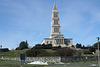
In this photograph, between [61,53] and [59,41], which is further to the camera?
[59,41]

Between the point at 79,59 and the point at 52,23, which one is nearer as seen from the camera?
the point at 79,59

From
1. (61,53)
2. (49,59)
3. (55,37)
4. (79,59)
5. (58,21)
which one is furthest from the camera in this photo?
(58,21)

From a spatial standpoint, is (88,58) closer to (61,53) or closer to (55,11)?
(61,53)

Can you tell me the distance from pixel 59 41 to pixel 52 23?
22179 mm

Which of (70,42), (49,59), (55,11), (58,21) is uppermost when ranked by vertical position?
(55,11)

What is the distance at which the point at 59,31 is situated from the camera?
146 metres

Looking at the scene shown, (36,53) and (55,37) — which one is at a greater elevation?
(55,37)

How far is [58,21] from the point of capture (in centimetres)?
14612

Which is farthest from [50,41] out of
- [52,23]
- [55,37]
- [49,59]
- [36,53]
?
[49,59]

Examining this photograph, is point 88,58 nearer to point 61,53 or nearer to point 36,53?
point 61,53

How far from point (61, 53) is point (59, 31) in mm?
99769

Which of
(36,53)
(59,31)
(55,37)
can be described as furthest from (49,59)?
(59,31)

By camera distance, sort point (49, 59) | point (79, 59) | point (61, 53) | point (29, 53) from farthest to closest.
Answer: point (29, 53) → point (61, 53) → point (49, 59) → point (79, 59)

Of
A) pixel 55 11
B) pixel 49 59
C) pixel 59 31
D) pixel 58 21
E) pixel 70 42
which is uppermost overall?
pixel 55 11
